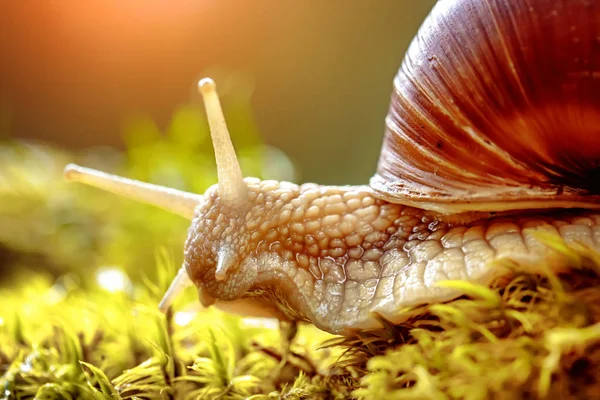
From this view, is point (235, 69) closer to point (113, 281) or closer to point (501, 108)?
point (113, 281)

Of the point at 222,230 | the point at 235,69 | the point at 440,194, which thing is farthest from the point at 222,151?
the point at 235,69

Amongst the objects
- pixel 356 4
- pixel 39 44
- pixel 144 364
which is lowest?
pixel 144 364

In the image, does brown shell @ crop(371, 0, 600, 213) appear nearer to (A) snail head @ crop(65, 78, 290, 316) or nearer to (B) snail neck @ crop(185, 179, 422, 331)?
(B) snail neck @ crop(185, 179, 422, 331)

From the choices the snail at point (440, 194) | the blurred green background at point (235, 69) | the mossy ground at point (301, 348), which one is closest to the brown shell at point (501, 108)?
the snail at point (440, 194)

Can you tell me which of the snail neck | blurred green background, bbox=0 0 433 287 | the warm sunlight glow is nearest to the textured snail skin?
the snail neck

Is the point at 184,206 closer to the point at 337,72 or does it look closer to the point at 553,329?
the point at 553,329

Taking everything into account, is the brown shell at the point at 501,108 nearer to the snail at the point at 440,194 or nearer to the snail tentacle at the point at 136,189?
the snail at the point at 440,194

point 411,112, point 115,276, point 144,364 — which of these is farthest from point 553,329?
point 115,276
